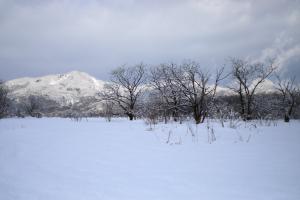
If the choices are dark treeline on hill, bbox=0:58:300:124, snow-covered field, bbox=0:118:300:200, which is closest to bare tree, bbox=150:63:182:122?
dark treeline on hill, bbox=0:58:300:124

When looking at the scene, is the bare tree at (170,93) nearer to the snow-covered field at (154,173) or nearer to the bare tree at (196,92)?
the bare tree at (196,92)

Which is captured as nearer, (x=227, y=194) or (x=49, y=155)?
(x=227, y=194)

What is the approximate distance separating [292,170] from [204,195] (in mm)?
1710

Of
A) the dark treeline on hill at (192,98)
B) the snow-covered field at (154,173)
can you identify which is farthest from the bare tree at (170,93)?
the snow-covered field at (154,173)

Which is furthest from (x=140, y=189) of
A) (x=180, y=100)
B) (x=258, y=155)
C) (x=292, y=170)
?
(x=180, y=100)

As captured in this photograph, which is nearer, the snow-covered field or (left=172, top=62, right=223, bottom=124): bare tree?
the snow-covered field

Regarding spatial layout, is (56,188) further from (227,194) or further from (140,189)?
(227,194)

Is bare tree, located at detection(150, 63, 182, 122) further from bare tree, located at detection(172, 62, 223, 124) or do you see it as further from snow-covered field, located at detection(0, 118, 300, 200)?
snow-covered field, located at detection(0, 118, 300, 200)

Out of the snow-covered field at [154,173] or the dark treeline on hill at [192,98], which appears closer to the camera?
the snow-covered field at [154,173]

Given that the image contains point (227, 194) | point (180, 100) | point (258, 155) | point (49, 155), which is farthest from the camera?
point (180, 100)

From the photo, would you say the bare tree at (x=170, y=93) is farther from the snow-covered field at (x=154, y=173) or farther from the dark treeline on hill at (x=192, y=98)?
the snow-covered field at (x=154, y=173)

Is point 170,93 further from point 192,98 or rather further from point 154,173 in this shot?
point 154,173

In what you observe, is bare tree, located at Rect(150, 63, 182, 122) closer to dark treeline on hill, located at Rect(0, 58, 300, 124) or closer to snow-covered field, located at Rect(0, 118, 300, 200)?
dark treeline on hill, located at Rect(0, 58, 300, 124)

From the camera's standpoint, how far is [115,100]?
28703mm
